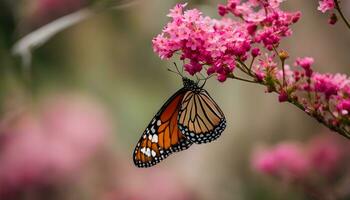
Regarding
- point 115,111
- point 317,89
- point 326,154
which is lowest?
point 326,154

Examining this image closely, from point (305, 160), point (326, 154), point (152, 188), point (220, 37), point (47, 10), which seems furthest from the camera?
point (47, 10)

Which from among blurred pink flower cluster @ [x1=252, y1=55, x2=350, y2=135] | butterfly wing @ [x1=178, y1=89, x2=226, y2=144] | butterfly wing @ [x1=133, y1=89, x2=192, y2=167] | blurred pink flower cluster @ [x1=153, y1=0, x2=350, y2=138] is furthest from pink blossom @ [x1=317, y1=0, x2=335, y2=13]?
butterfly wing @ [x1=133, y1=89, x2=192, y2=167]

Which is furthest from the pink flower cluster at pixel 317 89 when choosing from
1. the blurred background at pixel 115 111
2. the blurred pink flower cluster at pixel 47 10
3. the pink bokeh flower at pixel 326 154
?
the blurred pink flower cluster at pixel 47 10

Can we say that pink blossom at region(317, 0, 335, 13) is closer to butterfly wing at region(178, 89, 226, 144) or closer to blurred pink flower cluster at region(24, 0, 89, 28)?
butterfly wing at region(178, 89, 226, 144)

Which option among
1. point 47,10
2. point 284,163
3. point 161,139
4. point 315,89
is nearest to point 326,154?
point 284,163

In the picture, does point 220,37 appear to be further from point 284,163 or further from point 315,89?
point 284,163

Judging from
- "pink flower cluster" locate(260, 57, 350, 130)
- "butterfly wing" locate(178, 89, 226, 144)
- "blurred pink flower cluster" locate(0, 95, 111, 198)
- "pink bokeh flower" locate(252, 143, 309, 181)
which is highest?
"blurred pink flower cluster" locate(0, 95, 111, 198)
